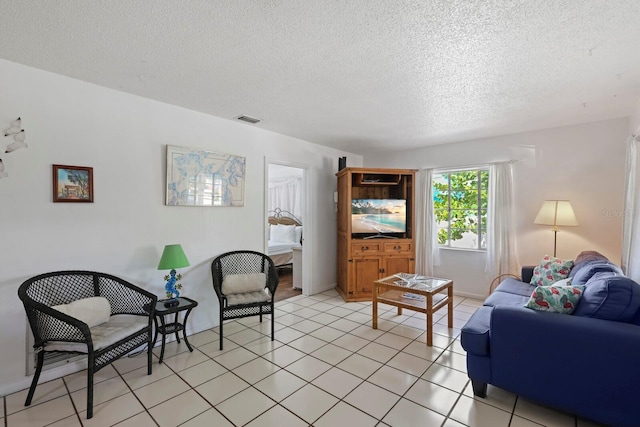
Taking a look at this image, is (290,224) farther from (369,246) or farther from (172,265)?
(172,265)

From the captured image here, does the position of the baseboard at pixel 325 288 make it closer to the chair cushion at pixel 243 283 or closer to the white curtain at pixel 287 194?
the chair cushion at pixel 243 283

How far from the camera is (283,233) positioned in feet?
22.8

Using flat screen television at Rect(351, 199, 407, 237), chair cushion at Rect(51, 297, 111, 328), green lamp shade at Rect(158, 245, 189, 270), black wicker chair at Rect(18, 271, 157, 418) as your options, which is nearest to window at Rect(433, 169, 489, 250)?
flat screen television at Rect(351, 199, 407, 237)

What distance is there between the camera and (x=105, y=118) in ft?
8.27

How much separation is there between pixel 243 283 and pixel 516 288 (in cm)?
296

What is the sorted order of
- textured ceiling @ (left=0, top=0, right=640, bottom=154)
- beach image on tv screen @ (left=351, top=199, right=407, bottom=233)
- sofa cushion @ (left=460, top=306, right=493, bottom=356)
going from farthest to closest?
beach image on tv screen @ (left=351, top=199, right=407, bottom=233), sofa cushion @ (left=460, top=306, right=493, bottom=356), textured ceiling @ (left=0, top=0, right=640, bottom=154)

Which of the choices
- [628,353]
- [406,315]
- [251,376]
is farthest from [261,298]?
[628,353]

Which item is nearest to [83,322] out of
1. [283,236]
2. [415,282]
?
[415,282]

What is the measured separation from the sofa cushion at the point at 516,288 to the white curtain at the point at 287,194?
497 centimetres

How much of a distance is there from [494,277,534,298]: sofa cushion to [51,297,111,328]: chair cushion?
12.2 ft

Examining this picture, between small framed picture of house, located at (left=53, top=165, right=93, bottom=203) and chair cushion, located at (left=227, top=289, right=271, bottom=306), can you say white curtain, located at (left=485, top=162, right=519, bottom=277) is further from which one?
small framed picture of house, located at (left=53, top=165, right=93, bottom=203)

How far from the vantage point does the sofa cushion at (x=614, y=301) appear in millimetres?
1718

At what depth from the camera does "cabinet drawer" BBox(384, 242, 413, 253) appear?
433cm

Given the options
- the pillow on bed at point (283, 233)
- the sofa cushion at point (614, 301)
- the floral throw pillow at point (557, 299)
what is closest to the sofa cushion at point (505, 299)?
the floral throw pillow at point (557, 299)
